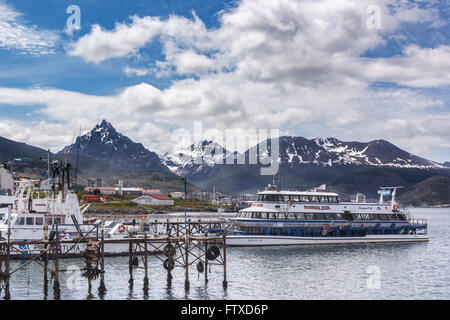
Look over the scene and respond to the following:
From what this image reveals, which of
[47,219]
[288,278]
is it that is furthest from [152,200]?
[288,278]

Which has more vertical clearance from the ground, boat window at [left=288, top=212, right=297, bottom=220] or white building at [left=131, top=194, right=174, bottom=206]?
white building at [left=131, top=194, right=174, bottom=206]

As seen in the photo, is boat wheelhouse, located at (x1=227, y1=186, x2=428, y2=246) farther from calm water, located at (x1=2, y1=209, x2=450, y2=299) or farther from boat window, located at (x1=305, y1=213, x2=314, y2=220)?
calm water, located at (x1=2, y1=209, x2=450, y2=299)

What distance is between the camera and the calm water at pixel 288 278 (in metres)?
42.8

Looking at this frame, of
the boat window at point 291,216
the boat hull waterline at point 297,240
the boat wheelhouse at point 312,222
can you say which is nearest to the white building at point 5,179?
the boat wheelhouse at point 312,222

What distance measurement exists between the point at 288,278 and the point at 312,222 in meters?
31.7

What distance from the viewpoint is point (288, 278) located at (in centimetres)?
5112

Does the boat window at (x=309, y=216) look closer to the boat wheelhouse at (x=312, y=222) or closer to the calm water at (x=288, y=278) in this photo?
the boat wheelhouse at (x=312, y=222)

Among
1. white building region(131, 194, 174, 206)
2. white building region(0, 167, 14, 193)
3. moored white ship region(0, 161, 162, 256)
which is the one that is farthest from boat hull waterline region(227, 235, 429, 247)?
white building region(131, 194, 174, 206)

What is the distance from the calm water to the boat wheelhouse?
6.37m

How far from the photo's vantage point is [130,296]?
40750 millimetres

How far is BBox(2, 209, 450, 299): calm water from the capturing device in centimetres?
4278
